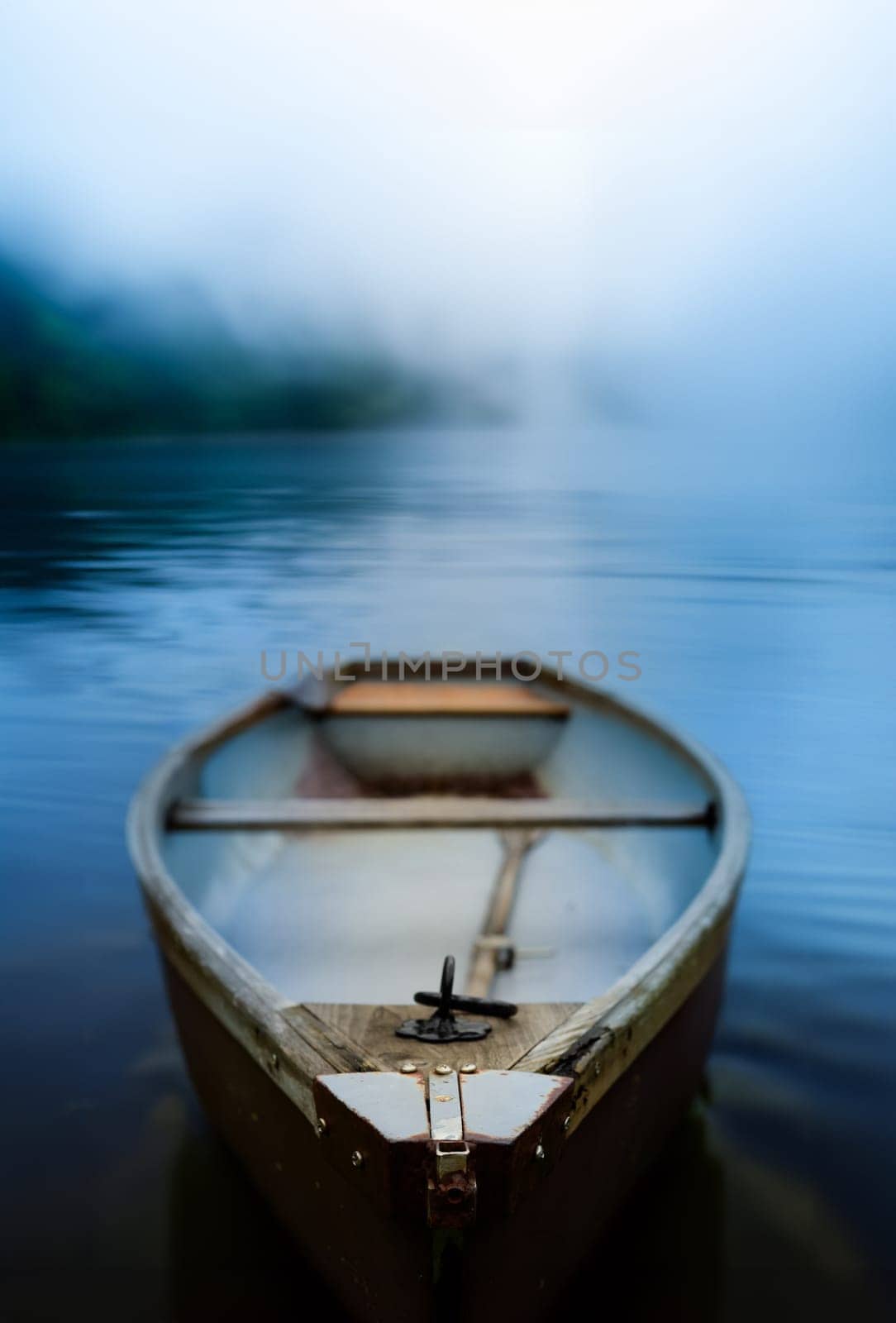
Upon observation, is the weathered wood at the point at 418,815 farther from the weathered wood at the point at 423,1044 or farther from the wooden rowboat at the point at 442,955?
the weathered wood at the point at 423,1044

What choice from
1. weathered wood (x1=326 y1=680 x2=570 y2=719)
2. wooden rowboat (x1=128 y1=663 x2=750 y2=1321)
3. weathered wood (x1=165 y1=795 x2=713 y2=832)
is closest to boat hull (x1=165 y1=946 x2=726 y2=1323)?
wooden rowboat (x1=128 y1=663 x2=750 y2=1321)

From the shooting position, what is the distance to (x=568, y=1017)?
6.26 ft

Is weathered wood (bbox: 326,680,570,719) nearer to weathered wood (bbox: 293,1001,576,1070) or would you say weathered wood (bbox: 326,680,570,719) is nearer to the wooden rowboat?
the wooden rowboat

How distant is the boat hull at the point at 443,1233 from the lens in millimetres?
1617

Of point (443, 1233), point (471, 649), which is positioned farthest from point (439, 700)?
point (471, 649)

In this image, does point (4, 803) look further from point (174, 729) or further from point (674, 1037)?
point (674, 1037)

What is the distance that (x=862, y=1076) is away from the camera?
3.15m

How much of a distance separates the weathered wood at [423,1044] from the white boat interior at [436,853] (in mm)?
911

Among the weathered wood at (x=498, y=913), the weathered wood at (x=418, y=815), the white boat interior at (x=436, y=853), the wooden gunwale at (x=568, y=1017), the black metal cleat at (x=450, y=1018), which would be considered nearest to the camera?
the wooden gunwale at (x=568, y=1017)

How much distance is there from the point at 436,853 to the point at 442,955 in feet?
2.24

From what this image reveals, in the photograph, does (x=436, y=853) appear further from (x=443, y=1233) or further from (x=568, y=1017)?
(x=443, y=1233)

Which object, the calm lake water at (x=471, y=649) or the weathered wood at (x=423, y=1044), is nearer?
the weathered wood at (x=423, y=1044)

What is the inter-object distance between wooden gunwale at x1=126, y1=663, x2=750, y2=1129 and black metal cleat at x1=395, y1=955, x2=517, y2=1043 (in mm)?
113

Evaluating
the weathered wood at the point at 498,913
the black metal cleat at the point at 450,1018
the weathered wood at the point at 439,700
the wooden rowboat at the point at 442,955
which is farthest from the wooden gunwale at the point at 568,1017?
the weathered wood at the point at 439,700
